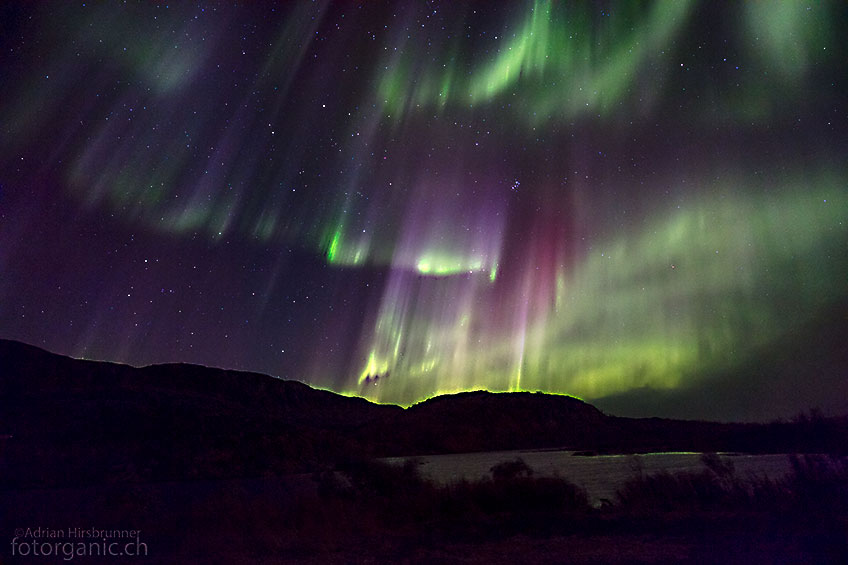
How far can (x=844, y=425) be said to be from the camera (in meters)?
48.4

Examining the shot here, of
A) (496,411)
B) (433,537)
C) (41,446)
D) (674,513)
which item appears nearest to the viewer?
(433,537)

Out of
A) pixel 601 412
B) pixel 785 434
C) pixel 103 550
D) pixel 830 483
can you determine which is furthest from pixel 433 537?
pixel 601 412

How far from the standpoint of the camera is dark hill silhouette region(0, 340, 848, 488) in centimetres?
7012

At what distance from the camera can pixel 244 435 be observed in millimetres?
97500

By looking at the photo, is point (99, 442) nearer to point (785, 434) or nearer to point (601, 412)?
point (785, 434)

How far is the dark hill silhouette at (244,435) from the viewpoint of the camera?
230ft

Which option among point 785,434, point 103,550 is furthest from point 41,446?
point 785,434

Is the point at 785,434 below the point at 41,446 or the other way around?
the other way around

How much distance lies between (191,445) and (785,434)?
8464 cm

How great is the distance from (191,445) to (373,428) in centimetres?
5681

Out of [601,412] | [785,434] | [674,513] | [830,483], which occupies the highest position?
[601,412]

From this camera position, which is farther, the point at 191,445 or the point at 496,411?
the point at 496,411

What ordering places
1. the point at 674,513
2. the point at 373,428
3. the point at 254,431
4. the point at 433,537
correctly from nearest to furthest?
the point at 433,537
the point at 674,513
the point at 254,431
the point at 373,428

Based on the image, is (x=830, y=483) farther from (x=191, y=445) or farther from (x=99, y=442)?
(x=99, y=442)
